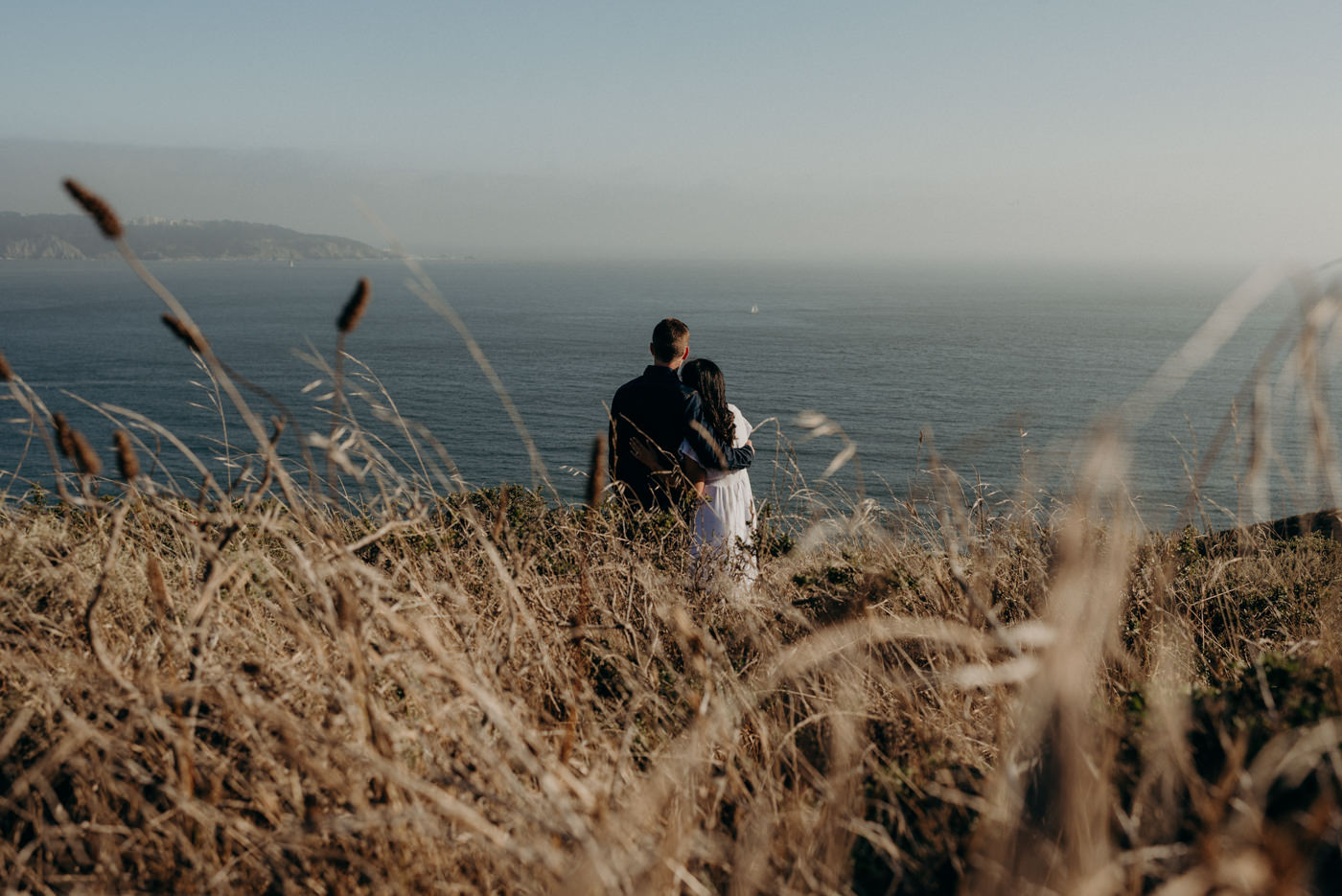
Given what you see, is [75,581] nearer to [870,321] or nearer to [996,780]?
[996,780]

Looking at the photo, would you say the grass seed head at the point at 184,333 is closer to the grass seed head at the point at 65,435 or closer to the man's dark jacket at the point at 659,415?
the grass seed head at the point at 65,435

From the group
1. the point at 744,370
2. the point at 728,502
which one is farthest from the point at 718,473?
the point at 744,370

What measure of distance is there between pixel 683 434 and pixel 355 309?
11.9 ft

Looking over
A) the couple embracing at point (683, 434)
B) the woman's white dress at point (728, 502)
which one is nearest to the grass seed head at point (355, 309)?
the woman's white dress at point (728, 502)

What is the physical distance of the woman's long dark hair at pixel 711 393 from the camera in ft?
16.1

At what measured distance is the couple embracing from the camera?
4910 mm

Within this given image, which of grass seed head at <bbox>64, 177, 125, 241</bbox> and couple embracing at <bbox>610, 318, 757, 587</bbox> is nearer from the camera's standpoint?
grass seed head at <bbox>64, 177, 125, 241</bbox>

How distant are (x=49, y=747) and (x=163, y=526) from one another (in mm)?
2051

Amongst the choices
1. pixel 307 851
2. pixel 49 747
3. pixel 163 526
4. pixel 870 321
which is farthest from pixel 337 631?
pixel 870 321

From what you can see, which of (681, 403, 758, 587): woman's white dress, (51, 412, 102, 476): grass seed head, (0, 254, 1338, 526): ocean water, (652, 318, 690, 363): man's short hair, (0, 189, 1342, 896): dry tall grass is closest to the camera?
(0, 189, 1342, 896): dry tall grass

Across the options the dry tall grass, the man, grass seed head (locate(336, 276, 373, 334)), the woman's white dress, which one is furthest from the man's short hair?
grass seed head (locate(336, 276, 373, 334))

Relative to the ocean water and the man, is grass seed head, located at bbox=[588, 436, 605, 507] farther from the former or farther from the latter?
the man

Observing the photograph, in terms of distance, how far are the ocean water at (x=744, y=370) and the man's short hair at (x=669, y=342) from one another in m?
1.36

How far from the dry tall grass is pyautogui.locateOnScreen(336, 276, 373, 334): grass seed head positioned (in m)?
0.22
